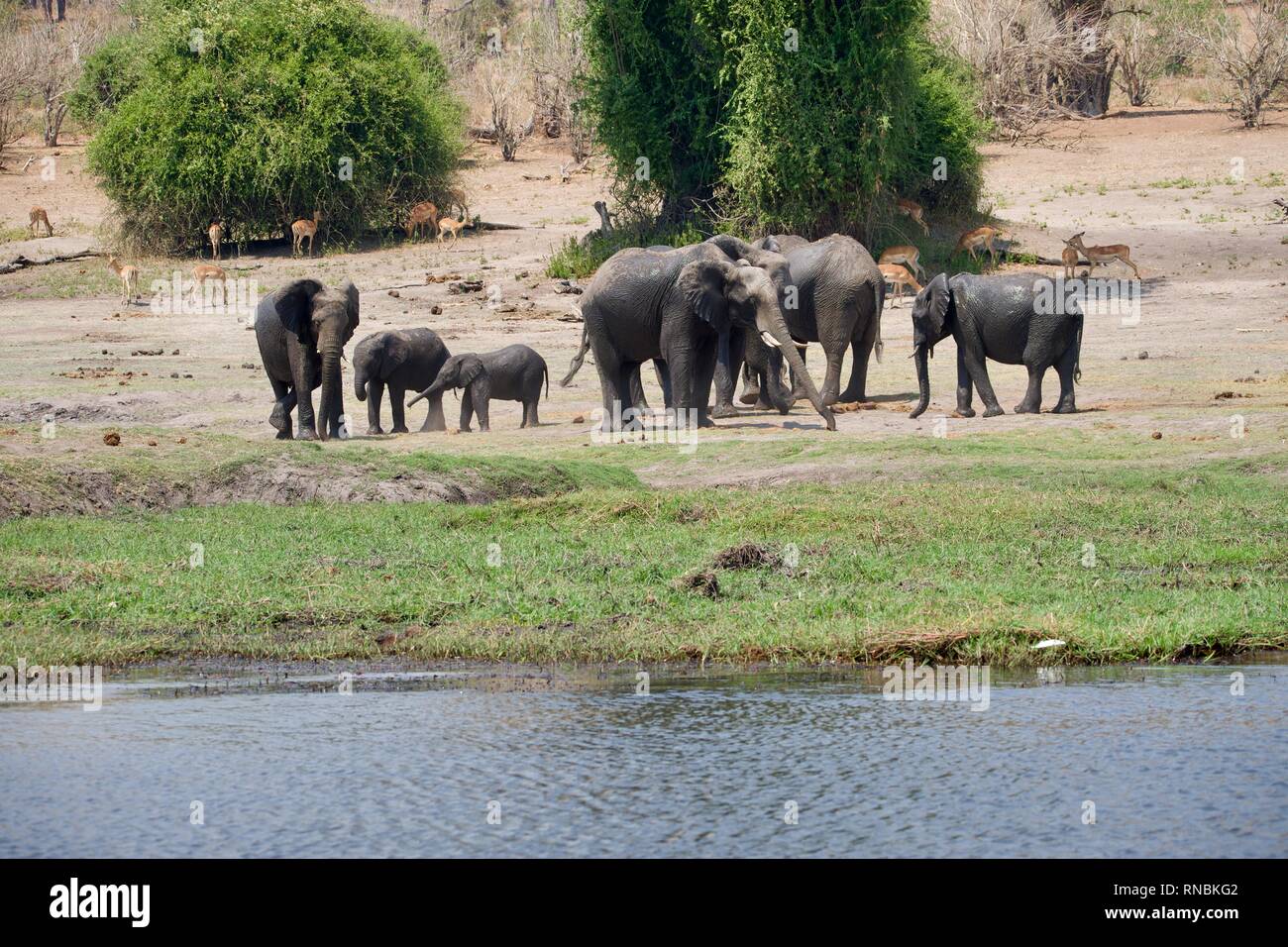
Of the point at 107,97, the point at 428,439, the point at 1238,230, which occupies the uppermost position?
the point at 107,97

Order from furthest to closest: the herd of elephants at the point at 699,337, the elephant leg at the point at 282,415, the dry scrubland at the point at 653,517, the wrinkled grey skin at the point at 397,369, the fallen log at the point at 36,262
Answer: the fallen log at the point at 36,262 → the wrinkled grey skin at the point at 397,369 → the elephant leg at the point at 282,415 → the herd of elephants at the point at 699,337 → the dry scrubland at the point at 653,517

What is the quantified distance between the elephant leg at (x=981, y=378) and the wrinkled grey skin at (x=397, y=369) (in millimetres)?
6313

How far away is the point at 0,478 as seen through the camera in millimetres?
13773

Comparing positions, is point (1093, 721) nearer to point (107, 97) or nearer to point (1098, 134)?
point (1098, 134)

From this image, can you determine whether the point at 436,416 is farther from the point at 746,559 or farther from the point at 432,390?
the point at 746,559

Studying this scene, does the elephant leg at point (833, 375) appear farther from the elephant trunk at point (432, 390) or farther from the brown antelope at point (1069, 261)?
the brown antelope at point (1069, 261)

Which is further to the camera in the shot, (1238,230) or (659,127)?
(659,127)

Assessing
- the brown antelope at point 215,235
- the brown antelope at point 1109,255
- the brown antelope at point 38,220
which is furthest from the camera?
the brown antelope at point 38,220

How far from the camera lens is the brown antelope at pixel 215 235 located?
121ft

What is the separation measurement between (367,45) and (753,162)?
36.4 feet

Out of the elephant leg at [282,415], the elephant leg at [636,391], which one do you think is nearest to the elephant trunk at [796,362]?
the elephant leg at [636,391]

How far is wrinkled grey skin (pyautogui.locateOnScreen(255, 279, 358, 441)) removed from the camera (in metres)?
19.8

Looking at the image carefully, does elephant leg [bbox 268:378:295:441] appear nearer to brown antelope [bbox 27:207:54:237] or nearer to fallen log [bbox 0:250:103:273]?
fallen log [bbox 0:250:103:273]

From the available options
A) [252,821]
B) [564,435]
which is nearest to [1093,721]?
[252,821]
